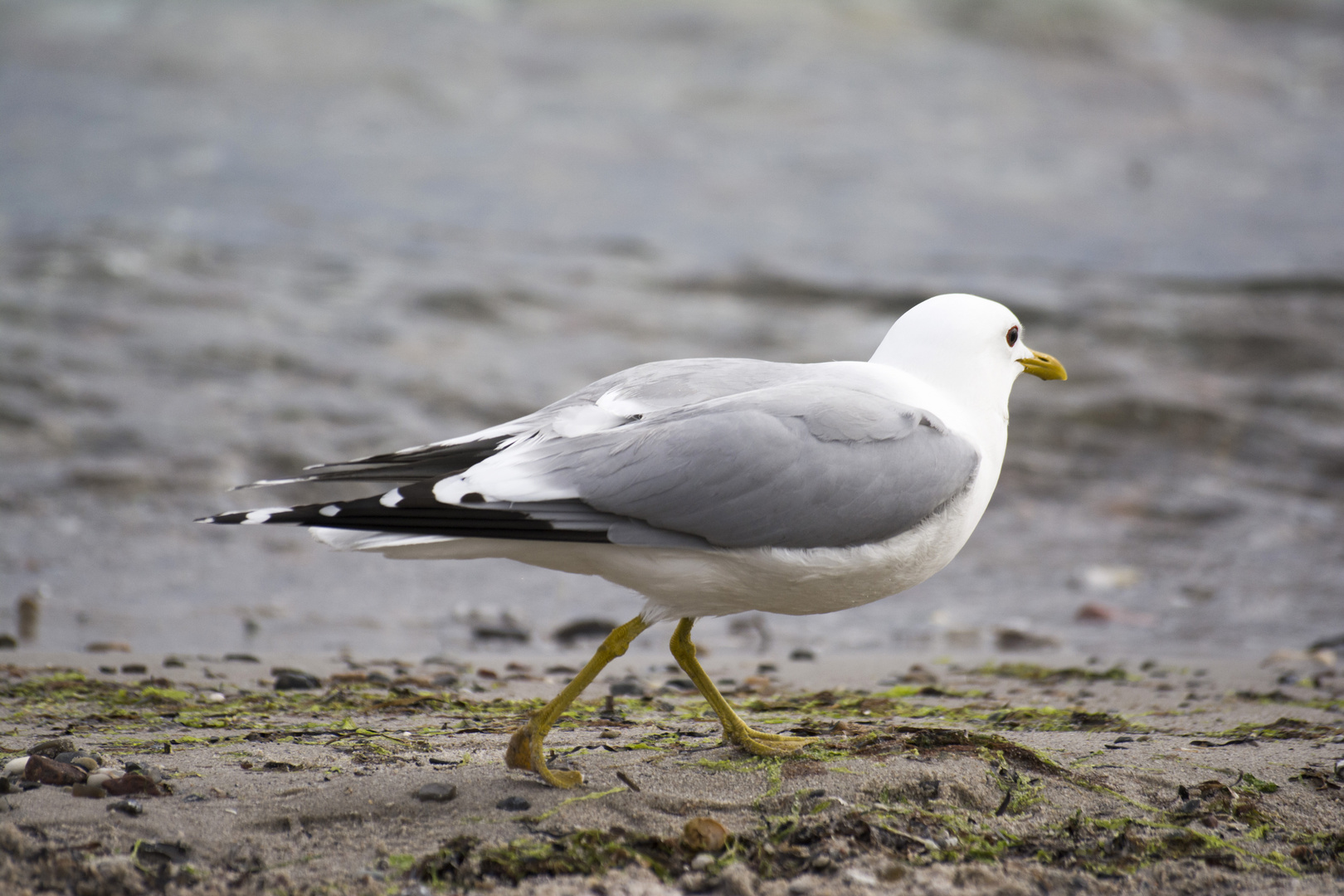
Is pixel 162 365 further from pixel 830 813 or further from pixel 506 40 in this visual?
pixel 506 40

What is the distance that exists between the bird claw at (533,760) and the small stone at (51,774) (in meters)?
0.97

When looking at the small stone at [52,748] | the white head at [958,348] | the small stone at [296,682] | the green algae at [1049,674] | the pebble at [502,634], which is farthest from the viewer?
the pebble at [502,634]

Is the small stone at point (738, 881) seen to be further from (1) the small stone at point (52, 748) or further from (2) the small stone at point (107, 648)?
(2) the small stone at point (107, 648)

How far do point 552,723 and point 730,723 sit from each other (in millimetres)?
505

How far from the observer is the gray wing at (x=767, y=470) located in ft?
9.74

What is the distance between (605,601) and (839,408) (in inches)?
133

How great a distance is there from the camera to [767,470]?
3.01 metres

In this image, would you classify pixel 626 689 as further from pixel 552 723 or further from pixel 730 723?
pixel 552 723

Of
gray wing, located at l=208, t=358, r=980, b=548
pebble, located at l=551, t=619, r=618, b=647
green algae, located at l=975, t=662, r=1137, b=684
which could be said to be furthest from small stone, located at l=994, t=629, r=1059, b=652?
gray wing, located at l=208, t=358, r=980, b=548

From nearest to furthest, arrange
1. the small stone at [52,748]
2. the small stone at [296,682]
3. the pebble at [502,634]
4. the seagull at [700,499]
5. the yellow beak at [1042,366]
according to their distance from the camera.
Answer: the seagull at [700,499] < the small stone at [52,748] < the yellow beak at [1042,366] < the small stone at [296,682] < the pebble at [502,634]

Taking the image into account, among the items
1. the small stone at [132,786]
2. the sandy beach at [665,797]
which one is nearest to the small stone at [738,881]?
the sandy beach at [665,797]

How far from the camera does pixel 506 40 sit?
1908 cm

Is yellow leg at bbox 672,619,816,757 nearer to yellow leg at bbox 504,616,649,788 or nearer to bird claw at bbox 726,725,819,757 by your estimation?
bird claw at bbox 726,725,819,757

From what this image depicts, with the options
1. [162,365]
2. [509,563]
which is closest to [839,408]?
[509,563]
